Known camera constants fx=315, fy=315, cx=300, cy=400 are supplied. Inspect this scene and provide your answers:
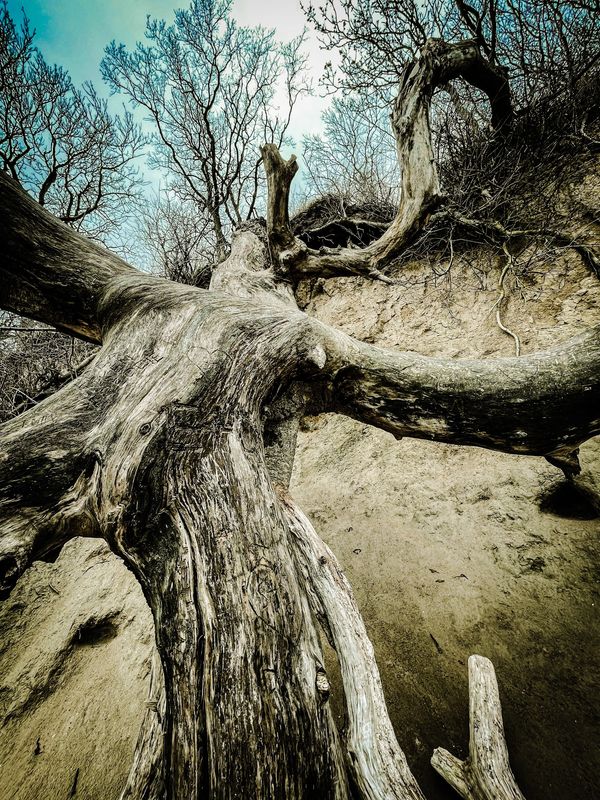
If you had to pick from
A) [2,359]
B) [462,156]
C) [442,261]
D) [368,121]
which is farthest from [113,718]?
[368,121]

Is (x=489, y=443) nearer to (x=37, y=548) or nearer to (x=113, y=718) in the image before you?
(x=37, y=548)

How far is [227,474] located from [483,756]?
134 centimetres

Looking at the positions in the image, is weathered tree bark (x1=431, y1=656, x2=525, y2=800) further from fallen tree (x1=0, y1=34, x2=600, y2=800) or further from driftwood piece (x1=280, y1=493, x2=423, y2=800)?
driftwood piece (x1=280, y1=493, x2=423, y2=800)

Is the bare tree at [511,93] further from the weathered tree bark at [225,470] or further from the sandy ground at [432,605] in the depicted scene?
the weathered tree bark at [225,470]

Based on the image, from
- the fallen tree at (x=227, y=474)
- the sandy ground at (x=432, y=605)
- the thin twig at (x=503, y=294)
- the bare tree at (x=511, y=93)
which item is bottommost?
the sandy ground at (x=432, y=605)

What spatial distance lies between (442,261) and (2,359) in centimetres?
501

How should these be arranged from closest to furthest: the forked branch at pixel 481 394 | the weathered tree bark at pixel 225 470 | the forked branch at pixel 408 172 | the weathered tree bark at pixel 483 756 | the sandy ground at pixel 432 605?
the weathered tree bark at pixel 225 470
the weathered tree bark at pixel 483 756
the forked branch at pixel 481 394
the sandy ground at pixel 432 605
the forked branch at pixel 408 172

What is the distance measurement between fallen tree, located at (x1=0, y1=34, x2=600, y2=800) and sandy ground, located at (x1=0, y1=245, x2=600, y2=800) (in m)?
0.37

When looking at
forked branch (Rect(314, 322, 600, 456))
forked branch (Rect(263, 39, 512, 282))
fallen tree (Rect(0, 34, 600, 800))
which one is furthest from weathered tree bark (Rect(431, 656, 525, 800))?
forked branch (Rect(263, 39, 512, 282))

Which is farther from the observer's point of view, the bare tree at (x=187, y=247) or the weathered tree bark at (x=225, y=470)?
the bare tree at (x=187, y=247)

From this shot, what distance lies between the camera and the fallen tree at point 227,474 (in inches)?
26.7

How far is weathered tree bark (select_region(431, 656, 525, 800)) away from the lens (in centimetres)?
103

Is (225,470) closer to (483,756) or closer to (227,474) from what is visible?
(227,474)

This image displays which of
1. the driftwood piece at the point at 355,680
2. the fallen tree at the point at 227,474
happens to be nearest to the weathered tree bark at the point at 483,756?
the fallen tree at the point at 227,474
